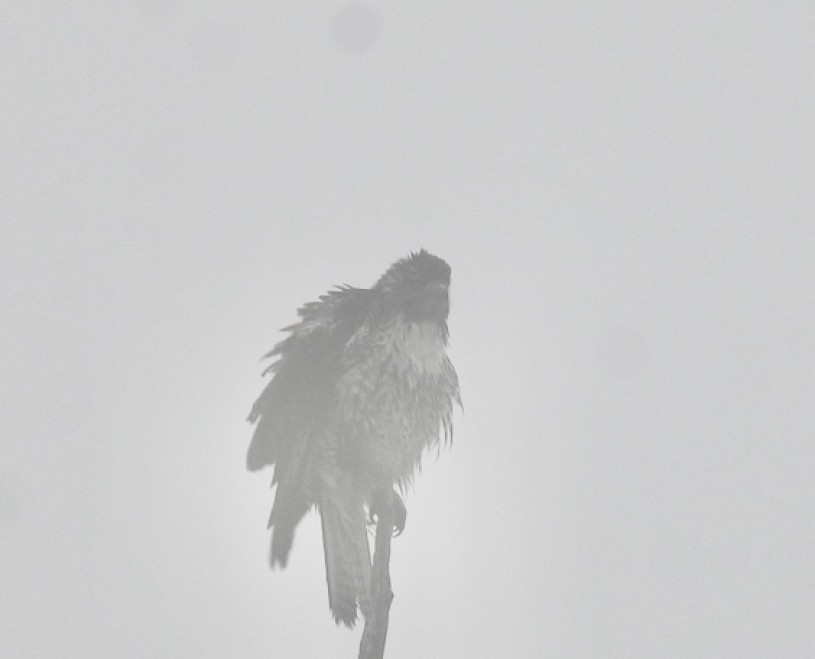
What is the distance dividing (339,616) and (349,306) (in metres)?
2.63

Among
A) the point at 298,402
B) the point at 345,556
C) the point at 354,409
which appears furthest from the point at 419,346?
Result: the point at 345,556

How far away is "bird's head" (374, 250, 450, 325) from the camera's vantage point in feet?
28.9

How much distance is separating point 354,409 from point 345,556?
1203mm

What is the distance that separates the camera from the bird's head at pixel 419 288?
8820mm

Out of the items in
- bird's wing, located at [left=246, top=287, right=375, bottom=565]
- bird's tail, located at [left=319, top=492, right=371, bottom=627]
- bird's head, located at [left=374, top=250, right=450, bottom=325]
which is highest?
bird's head, located at [left=374, top=250, right=450, bottom=325]

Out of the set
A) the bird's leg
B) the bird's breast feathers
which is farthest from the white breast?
the bird's leg

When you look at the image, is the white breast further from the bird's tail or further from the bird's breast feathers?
the bird's tail

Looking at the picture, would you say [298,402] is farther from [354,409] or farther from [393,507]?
[393,507]

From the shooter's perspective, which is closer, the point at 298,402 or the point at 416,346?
the point at 298,402

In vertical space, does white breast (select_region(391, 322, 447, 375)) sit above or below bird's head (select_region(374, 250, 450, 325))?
below

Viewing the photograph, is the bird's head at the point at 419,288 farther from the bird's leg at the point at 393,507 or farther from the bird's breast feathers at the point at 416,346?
the bird's leg at the point at 393,507

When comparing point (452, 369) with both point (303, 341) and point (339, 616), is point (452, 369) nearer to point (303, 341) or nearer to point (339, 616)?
point (303, 341)

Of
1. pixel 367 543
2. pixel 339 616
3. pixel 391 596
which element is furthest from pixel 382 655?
pixel 367 543

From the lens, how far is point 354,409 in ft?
27.4
